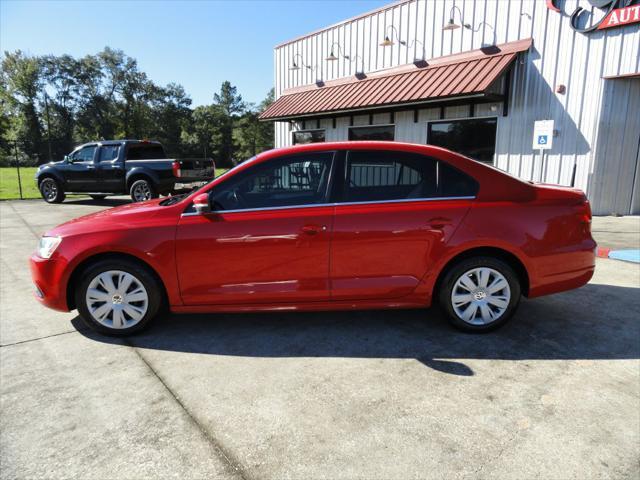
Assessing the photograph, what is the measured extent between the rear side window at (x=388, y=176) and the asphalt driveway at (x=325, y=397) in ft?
4.05

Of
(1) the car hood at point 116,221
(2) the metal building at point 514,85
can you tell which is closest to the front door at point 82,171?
(2) the metal building at point 514,85

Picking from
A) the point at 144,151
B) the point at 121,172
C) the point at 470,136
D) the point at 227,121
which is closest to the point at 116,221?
the point at 470,136

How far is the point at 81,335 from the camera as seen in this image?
3900 millimetres

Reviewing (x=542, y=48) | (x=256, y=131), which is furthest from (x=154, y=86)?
(x=542, y=48)

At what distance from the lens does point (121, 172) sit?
13.6 m

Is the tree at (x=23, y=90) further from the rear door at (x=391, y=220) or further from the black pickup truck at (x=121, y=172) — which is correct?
the rear door at (x=391, y=220)

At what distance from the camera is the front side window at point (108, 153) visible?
13.7 m

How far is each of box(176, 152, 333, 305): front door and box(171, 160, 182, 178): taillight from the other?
32.6 feet

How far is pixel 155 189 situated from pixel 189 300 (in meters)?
10.3

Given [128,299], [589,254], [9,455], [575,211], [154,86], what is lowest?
[9,455]

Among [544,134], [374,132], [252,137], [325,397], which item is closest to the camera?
[325,397]

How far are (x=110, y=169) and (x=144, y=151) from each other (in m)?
1.19

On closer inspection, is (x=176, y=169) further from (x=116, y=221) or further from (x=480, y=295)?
(x=480, y=295)

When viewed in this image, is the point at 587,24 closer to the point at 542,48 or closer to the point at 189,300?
the point at 542,48
